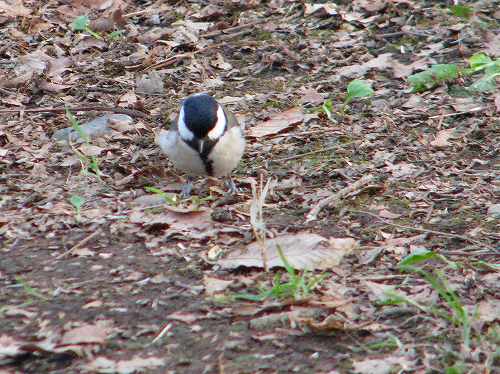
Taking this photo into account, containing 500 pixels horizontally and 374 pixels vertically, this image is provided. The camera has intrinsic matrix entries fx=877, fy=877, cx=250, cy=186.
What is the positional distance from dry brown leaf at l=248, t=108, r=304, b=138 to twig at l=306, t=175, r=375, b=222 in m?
0.99

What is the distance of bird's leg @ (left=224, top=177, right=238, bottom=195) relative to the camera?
215 inches

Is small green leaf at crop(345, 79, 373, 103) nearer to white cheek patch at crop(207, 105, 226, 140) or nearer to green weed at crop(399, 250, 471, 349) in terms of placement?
white cheek patch at crop(207, 105, 226, 140)

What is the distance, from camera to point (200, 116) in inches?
213

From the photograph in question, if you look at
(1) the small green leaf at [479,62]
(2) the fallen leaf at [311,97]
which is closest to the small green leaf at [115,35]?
(2) the fallen leaf at [311,97]

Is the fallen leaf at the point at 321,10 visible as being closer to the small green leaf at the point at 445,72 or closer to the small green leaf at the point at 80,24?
the small green leaf at the point at 445,72

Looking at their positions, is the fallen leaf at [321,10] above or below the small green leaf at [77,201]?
below

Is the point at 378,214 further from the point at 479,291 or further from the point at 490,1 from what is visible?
the point at 490,1

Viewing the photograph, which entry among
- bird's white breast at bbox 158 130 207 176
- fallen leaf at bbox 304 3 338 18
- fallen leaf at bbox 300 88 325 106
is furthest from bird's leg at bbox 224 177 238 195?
fallen leaf at bbox 304 3 338 18

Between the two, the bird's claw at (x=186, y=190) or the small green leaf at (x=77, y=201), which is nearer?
the small green leaf at (x=77, y=201)

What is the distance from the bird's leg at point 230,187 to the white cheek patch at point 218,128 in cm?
31

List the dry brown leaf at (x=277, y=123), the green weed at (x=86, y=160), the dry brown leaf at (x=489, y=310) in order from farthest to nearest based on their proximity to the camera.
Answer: the dry brown leaf at (x=277, y=123) → the green weed at (x=86, y=160) → the dry brown leaf at (x=489, y=310)

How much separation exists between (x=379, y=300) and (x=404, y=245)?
0.66 m

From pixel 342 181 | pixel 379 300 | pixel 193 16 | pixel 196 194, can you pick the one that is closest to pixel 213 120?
pixel 196 194

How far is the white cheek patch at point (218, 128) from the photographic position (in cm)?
548
